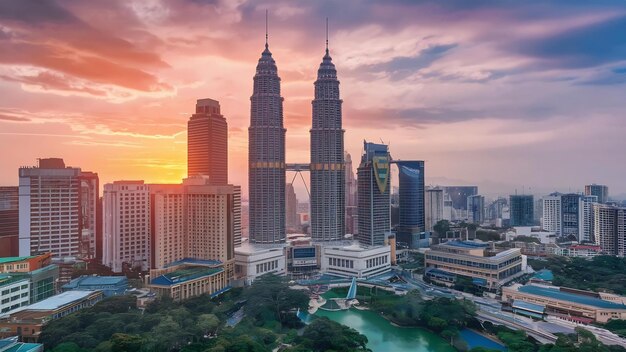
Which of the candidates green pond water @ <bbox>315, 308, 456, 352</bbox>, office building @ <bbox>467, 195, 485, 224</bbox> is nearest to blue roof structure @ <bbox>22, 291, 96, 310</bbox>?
green pond water @ <bbox>315, 308, 456, 352</bbox>

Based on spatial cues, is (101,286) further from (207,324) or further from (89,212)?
(89,212)

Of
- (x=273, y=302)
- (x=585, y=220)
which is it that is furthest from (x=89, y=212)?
(x=585, y=220)

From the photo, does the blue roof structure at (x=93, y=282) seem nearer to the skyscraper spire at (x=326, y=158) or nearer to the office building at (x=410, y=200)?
the skyscraper spire at (x=326, y=158)

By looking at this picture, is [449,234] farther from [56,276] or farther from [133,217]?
[56,276]

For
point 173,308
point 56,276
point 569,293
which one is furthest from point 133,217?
point 569,293

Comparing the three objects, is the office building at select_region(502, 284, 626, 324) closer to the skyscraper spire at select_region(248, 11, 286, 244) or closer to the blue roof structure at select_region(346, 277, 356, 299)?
the blue roof structure at select_region(346, 277, 356, 299)
